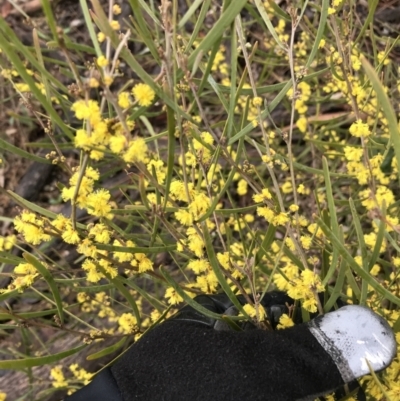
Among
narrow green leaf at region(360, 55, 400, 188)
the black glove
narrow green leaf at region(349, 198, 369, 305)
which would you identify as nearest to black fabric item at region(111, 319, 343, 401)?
the black glove

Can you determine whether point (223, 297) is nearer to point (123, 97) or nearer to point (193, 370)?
point (193, 370)

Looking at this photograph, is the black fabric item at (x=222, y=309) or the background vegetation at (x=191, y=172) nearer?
the background vegetation at (x=191, y=172)

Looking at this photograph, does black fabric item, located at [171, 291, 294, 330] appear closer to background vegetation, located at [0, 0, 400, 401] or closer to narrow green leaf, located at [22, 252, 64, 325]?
background vegetation, located at [0, 0, 400, 401]

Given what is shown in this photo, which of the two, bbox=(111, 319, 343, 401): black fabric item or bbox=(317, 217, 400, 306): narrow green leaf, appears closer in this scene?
bbox=(317, 217, 400, 306): narrow green leaf

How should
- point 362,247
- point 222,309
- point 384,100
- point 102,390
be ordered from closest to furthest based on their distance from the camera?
1. point 384,100
2. point 362,247
3. point 102,390
4. point 222,309

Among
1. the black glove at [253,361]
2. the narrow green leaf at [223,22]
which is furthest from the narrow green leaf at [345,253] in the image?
the narrow green leaf at [223,22]

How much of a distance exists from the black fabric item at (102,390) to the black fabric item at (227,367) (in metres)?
0.01

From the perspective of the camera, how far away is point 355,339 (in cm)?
76

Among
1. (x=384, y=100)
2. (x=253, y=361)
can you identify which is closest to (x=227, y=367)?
(x=253, y=361)

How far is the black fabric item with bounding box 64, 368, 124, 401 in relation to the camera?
2.68 feet

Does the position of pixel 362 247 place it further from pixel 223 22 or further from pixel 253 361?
pixel 223 22

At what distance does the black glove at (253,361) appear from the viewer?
0.75 m

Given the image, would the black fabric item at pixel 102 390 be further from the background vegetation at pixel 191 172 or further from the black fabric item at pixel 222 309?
the black fabric item at pixel 222 309

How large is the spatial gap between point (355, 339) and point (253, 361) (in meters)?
0.17
